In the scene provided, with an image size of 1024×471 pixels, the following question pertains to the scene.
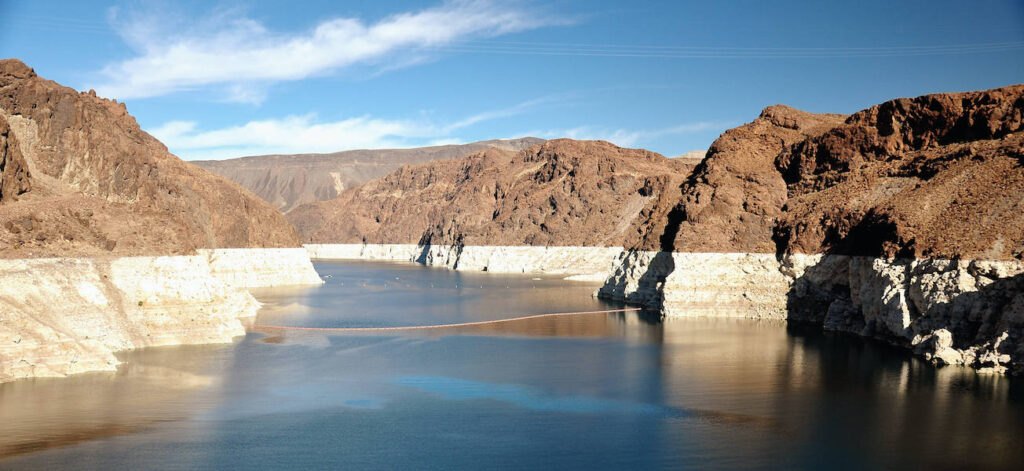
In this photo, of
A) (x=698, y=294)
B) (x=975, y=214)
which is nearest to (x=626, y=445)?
(x=975, y=214)

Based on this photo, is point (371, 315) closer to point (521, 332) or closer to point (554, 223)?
point (521, 332)

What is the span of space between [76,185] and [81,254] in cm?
1825

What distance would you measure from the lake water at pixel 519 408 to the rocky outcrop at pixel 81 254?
5.73ft

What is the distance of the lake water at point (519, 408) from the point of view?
2888cm

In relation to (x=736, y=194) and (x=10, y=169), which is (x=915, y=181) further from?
(x=10, y=169)

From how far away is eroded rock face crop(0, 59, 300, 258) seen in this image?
155 ft

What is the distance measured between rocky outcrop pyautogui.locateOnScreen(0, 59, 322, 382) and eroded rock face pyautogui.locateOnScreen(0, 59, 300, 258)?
3.7 inches

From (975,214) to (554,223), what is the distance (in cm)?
12692

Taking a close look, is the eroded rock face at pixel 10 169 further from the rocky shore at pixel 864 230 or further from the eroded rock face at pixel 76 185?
the rocky shore at pixel 864 230

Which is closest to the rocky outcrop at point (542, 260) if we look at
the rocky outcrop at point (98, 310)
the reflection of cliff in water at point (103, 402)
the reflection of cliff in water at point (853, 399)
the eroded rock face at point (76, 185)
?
the eroded rock face at point (76, 185)

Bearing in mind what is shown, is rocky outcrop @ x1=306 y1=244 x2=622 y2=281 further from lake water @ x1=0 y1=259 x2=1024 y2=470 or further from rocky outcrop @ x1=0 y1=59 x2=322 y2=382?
lake water @ x1=0 y1=259 x2=1024 y2=470

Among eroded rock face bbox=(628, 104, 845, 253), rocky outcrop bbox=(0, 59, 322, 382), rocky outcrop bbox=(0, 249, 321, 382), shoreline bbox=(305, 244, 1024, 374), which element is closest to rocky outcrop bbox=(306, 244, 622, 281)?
eroded rock face bbox=(628, 104, 845, 253)

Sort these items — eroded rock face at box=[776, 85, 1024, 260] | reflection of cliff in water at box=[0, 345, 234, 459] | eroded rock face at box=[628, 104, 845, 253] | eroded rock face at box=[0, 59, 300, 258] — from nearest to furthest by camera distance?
reflection of cliff in water at box=[0, 345, 234, 459] < eroded rock face at box=[0, 59, 300, 258] < eroded rock face at box=[776, 85, 1024, 260] < eroded rock face at box=[628, 104, 845, 253]

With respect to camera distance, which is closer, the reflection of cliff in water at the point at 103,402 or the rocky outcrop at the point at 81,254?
the reflection of cliff in water at the point at 103,402
